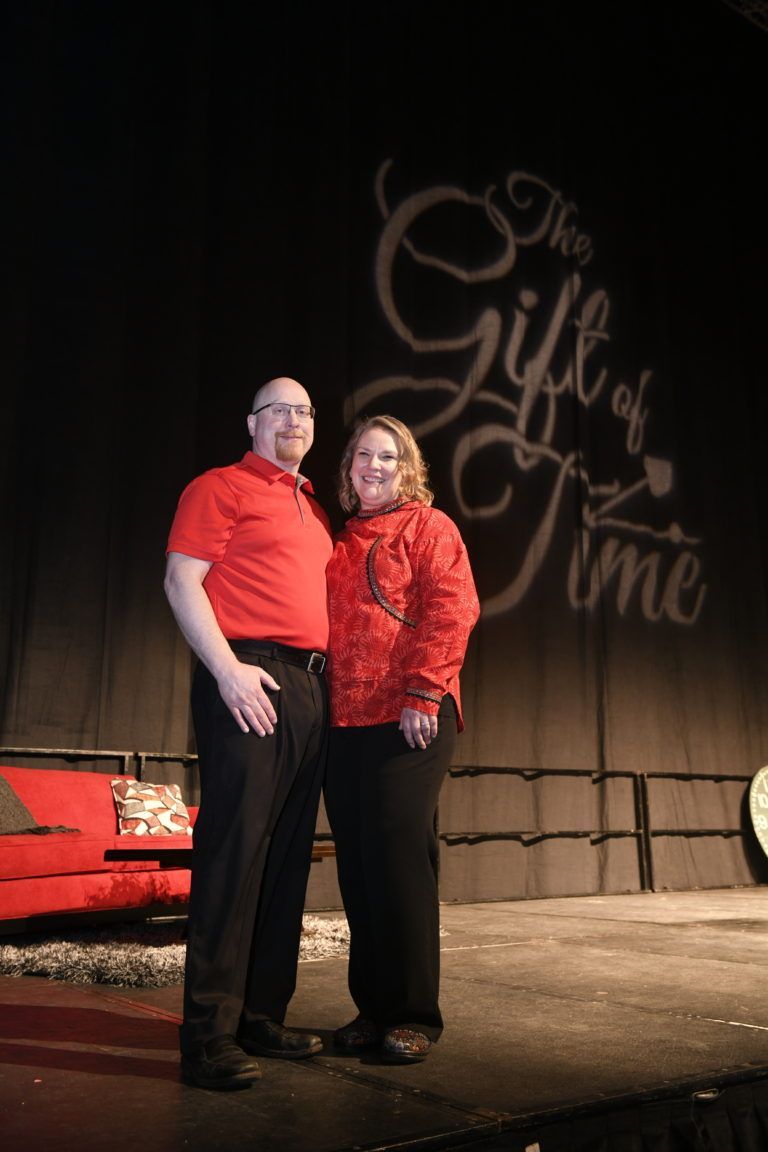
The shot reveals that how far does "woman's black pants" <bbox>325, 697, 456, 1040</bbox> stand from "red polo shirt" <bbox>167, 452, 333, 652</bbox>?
0.71 feet

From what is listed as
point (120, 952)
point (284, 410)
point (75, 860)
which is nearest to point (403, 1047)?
point (284, 410)

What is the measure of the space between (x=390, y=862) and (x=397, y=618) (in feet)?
1.31

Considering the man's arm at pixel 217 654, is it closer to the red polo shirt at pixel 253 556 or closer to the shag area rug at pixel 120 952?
the red polo shirt at pixel 253 556

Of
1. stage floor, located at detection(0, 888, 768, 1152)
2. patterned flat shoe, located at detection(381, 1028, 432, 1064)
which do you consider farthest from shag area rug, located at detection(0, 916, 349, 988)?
patterned flat shoe, located at detection(381, 1028, 432, 1064)

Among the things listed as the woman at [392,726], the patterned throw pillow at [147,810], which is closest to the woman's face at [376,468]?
the woman at [392,726]

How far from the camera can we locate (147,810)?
361cm

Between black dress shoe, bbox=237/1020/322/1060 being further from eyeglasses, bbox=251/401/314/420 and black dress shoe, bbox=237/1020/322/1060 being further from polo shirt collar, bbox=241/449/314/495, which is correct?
eyeglasses, bbox=251/401/314/420

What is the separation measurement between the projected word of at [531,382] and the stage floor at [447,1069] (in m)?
3.04

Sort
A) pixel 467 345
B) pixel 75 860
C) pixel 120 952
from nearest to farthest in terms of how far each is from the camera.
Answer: pixel 120 952 → pixel 75 860 → pixel 467 345

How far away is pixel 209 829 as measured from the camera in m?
1.53

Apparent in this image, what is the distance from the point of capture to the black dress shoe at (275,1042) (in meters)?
1.57

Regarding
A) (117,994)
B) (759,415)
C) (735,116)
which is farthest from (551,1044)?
(735,116)

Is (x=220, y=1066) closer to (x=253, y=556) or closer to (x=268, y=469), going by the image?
(x=253, y=556)

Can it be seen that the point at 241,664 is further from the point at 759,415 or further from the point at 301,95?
the point at 759,415
